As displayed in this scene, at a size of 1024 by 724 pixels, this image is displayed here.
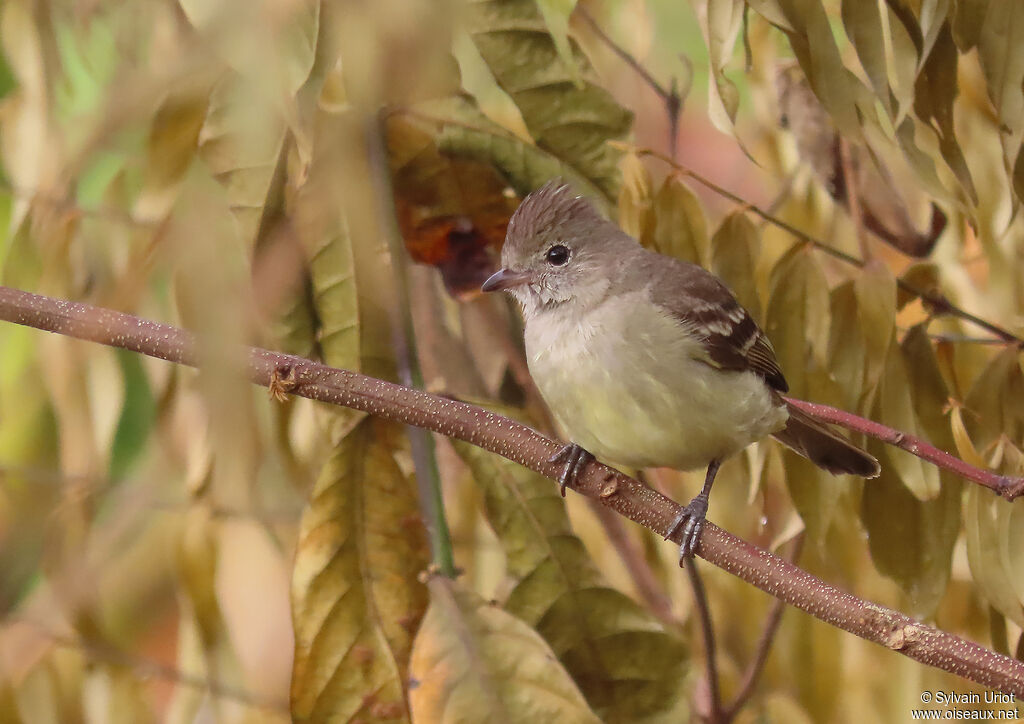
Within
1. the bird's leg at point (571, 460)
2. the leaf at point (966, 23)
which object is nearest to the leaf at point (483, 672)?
the bird's leg at point (571, 460)

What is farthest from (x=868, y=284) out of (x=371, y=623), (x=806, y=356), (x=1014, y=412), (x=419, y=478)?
(x=371, y=623)

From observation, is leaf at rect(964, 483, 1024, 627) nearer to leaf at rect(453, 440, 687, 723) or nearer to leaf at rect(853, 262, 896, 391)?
leaf at rect(853, 262, 896, 391)

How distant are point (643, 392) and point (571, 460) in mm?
241

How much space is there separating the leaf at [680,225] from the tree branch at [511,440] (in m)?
0.69

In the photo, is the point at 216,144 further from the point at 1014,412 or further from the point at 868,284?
the point at 1014,412

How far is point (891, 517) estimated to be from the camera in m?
2.33

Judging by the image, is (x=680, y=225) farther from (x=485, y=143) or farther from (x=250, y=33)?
(x=250, y=33)

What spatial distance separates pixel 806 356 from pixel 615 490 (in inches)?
Result: 27.0

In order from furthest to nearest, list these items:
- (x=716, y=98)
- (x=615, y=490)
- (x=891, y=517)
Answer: (x=891, y=517) < (x=615, y=490) < (x=716, y=98)

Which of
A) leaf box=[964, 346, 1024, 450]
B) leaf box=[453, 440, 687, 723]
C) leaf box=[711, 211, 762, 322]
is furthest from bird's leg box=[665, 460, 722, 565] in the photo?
leaf box=[964, 346, 1024, 450]

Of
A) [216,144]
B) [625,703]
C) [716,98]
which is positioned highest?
[716,98]

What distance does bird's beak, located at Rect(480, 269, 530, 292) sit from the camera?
2.70 metres

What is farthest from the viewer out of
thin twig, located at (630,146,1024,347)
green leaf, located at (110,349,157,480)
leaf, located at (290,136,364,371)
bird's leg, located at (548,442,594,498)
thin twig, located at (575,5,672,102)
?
green leaf, located at (110,349,157,480)

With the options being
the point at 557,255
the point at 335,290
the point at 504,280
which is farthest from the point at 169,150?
the point at 557,255
